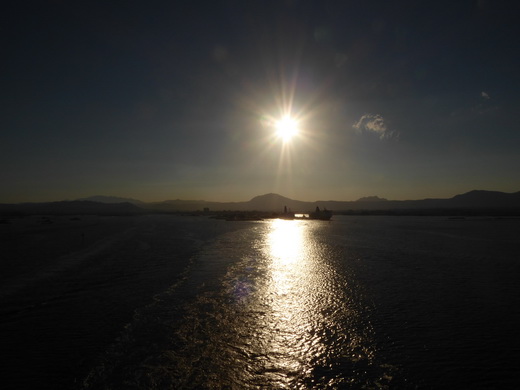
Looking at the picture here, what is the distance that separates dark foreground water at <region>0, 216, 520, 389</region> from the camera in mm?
9578

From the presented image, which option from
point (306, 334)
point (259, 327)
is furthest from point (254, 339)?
point (306, 334)

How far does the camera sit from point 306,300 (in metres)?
18.1

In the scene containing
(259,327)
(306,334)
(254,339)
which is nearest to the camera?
(254,339)

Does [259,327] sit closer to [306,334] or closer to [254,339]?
[254,339]

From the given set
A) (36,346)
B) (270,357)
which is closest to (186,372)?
(270,357)

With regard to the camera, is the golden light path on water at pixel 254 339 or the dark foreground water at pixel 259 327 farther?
the dark foreground water at pixel 259 327

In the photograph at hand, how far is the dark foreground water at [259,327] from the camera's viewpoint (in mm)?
9578

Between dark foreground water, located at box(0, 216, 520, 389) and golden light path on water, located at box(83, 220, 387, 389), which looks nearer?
golden light path on water, located at box(83, 220, 387, 389)

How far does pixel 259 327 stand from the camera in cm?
1375

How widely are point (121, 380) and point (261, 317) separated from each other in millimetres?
7384

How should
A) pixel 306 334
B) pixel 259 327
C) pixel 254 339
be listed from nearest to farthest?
1. pixel 254 339
2. pixel 306 334
3. pixel 259 327

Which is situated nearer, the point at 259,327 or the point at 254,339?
the point at 254,339

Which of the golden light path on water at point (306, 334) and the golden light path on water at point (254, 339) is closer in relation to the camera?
the golden light path on water at point (254, 339)

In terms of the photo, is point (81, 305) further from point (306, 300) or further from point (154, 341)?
point (306, 300)
